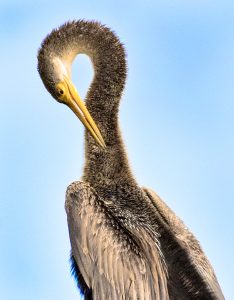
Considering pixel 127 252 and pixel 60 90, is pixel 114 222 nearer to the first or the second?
pixel 127 252

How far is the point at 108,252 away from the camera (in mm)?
10352

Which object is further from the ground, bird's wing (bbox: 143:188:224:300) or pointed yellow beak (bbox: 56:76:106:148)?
pointed yellow beak (bbox: 56:76:106:148)

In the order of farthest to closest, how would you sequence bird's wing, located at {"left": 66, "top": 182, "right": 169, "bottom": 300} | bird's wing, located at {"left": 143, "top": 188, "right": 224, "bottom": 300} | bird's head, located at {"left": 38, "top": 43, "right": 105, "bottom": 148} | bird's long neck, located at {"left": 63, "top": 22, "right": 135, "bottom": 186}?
bird's head, located at {"left": 38, "top": 43, "right": 105, "bottom": 148}, bird's long neck, located at {"left": 63, "top": 22, "right": 135, "bottom": 186}, bird's wing, located at {"left": 143, "top": 188, "right": 224, "bottom": 300}, bird's wing, located at {"left": 66, "top": 182, "right": 169, "bottom": 300}

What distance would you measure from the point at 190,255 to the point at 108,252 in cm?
74

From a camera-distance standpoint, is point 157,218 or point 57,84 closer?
point 157,218

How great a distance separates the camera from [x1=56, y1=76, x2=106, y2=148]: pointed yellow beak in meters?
10.9

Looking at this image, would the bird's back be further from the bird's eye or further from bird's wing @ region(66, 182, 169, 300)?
the bird's eye

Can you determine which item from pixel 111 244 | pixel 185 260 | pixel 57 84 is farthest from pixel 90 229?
pixel 57 84

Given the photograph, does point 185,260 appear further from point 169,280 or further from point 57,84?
point 57,84

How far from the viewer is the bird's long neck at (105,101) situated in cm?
1076

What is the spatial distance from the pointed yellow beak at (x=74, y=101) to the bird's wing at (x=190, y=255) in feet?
2.70

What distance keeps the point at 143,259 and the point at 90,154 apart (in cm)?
118

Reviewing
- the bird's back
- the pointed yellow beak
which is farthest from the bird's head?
the bird's back

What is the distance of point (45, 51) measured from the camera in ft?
37.2
